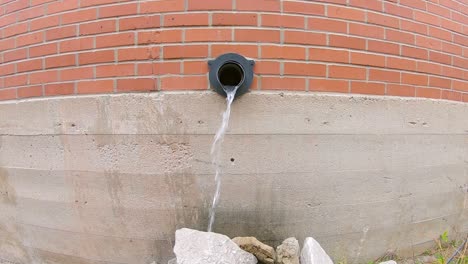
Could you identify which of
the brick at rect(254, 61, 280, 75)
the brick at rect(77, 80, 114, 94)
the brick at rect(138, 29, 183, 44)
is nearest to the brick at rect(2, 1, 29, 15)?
the brick at rect(77, 80, 114, 94)

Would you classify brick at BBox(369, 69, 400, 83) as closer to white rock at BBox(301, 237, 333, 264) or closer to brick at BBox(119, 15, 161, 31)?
white rock at BBox(301, 237, 333, 264)

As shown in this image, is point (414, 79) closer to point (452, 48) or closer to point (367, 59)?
point (367, 59)

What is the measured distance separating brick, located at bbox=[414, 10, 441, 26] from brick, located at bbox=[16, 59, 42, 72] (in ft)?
10.2

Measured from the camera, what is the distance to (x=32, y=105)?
2537 millimetres

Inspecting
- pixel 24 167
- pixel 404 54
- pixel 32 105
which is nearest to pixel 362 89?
pixel 404 54

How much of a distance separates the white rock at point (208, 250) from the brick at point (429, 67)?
2.08 m

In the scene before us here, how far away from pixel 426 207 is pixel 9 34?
12.7ft

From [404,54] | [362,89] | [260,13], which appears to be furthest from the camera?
[404,54]

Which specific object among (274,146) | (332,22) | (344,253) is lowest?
(344,253)

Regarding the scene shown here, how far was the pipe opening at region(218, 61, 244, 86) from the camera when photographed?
7.13 feet

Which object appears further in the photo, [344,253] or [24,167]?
[24,167]

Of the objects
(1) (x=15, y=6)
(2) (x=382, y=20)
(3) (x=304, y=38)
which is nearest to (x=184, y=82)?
(3) (x=304, y=38)

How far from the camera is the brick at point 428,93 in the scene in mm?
2648

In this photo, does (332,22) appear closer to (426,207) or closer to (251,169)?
(251,169)
